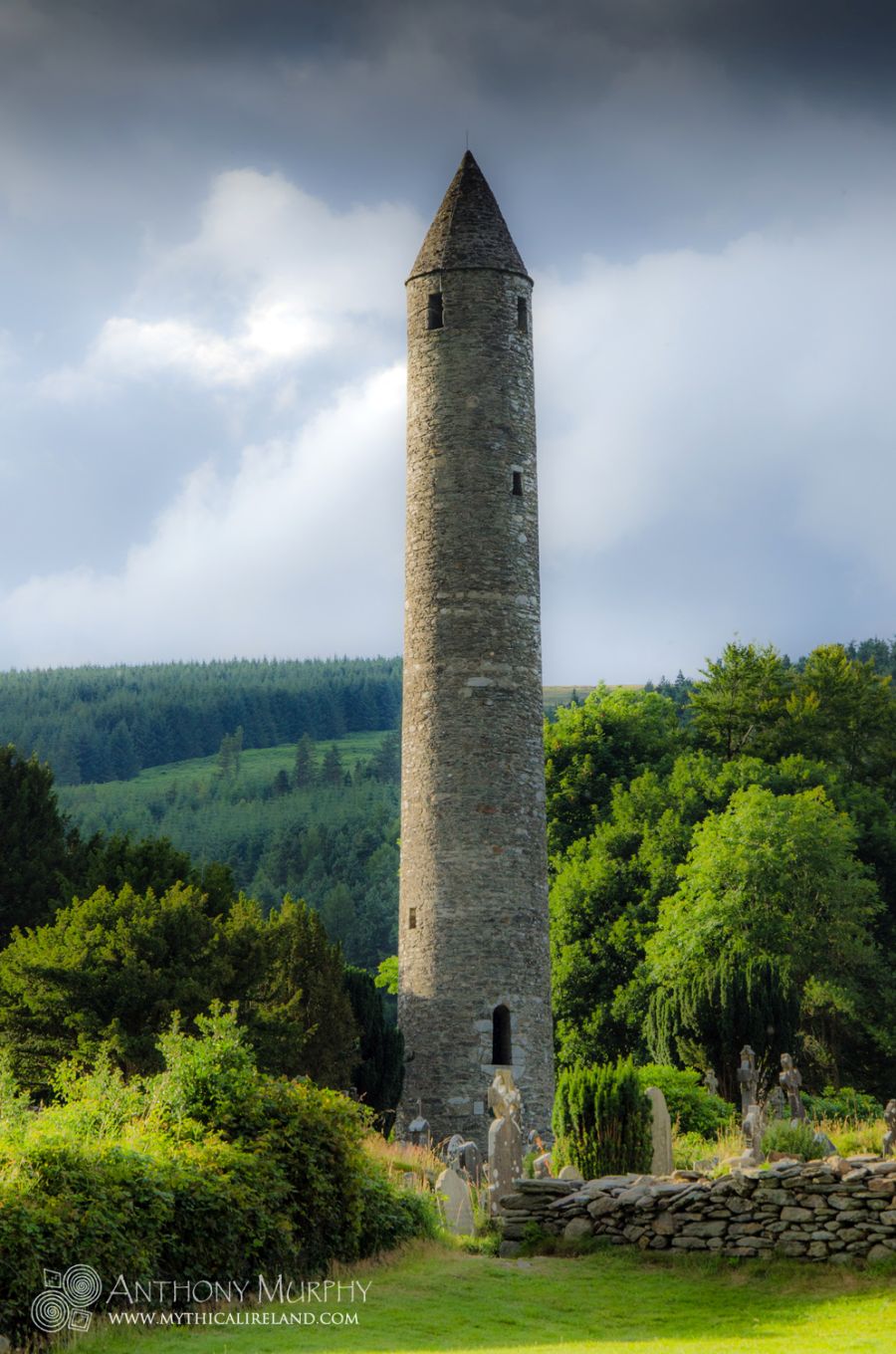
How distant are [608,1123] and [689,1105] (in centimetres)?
675

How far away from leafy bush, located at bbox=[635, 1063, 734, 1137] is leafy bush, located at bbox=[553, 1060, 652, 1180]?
5531mm

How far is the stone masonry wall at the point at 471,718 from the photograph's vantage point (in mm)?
30953

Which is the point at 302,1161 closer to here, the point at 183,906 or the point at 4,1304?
the point at 4,1304

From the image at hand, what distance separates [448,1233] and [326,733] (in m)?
127

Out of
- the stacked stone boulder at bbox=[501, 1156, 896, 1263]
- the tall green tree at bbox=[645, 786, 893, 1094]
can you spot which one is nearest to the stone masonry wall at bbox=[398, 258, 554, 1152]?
the tall green tree at bbox=[645, 786, 893, 1094]

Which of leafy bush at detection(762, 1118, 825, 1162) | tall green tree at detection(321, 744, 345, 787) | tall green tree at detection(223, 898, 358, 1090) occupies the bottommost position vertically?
leafy bush at detection(762, 1118, 825, 1162)

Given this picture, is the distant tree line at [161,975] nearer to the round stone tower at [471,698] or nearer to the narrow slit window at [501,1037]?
the round stone tower at [471,698]

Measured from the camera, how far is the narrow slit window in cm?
3073

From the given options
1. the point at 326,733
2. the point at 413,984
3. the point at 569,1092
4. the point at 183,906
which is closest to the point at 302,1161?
the point at 569,1092

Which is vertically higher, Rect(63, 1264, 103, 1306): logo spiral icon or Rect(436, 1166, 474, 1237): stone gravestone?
Rect(63, 1264, 103, 1306): logo spiral icon

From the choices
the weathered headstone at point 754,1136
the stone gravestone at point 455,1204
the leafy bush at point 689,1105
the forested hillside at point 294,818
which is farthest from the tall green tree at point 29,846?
the forested hillside at point 294,818

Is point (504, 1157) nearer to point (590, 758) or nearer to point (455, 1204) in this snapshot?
point (455, 1204)

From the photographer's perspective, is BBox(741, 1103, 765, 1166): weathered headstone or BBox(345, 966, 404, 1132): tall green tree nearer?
BBox(741, 1103, 765, 1166): weathered headstone

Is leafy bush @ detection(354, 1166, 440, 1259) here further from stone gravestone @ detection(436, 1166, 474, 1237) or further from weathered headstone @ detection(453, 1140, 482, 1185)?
weathered headstone @ detection(453, 1140, 482, 1185)
